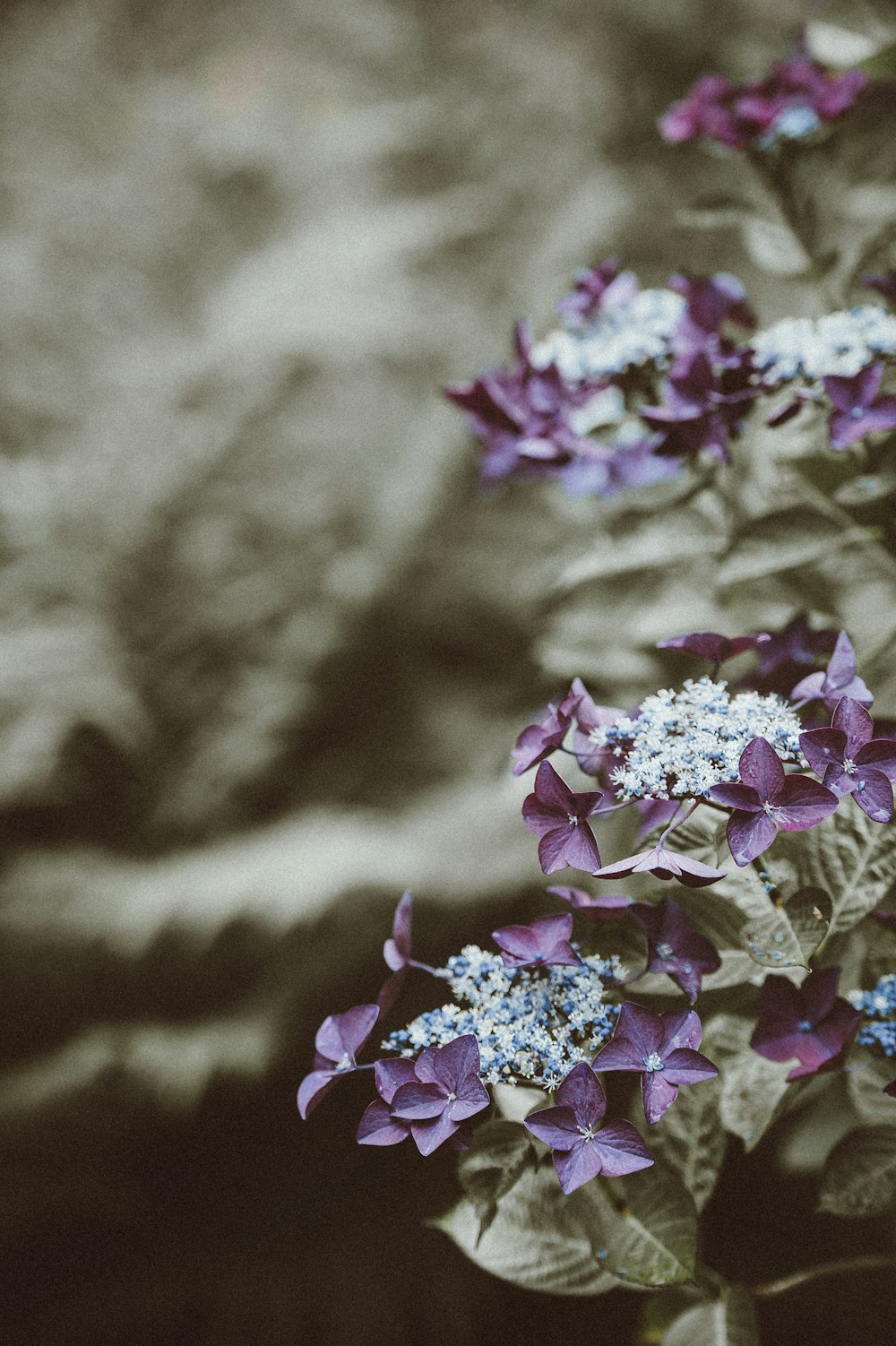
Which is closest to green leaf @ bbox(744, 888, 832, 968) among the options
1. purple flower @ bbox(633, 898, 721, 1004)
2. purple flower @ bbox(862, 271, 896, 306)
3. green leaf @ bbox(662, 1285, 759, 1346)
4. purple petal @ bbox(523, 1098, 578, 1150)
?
purple flower @ bbox(633, 898, 721, 1004)

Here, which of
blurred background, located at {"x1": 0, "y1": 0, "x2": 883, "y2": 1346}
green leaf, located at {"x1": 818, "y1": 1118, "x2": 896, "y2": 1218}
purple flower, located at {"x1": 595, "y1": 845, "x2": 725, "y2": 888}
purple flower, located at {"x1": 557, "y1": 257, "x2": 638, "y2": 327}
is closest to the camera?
purple flower, located at {"x1": 595, "y1": 845, "x2": 725, "y2": 888}

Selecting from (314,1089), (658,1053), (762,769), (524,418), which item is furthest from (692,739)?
(524,418)

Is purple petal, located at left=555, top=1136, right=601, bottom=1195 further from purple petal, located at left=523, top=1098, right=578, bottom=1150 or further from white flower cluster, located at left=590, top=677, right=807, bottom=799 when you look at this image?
white flower cluster, located at left=590, top=677, right=807, bottom=799

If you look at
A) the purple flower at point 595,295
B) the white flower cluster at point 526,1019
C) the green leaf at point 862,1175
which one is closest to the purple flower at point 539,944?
the white flower cluster at point 526,1019

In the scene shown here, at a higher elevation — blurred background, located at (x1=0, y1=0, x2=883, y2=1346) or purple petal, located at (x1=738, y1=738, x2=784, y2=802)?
blurred background, located at (x1=0, y1=0, x2=883, y2=1346)

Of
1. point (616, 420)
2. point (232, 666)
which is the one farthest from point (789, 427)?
point (232, 666)

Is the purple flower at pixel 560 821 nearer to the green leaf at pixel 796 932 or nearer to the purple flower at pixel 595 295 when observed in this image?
the green leaf at pixel 796 932
